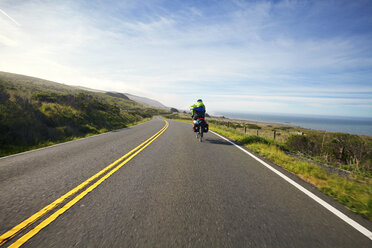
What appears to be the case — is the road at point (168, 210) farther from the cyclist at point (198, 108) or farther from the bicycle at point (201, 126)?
the cyclist at point (198, 108)

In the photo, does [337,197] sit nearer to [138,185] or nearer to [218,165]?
[218,165]

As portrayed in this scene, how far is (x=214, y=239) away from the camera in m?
2.06

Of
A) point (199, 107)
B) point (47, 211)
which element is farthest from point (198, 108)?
point (47, 211)

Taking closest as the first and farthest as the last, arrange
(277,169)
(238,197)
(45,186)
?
(238,197), (45,186), (277,169)

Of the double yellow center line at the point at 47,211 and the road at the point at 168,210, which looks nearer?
the double yellow center line at the point at 47,211

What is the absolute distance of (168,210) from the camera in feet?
8.81

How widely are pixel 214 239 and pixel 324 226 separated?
5.48ft

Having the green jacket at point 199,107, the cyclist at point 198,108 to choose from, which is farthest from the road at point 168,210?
the green jacket at point 199,107

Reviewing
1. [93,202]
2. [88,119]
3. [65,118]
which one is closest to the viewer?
[93,202]

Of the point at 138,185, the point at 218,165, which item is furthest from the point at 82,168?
the point at 218,165

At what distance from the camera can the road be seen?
6.74 feet

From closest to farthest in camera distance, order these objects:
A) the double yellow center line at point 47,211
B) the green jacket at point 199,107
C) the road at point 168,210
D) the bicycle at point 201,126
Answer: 1. the double yellow center line at point 47,211
2. the road at point 168,210
3. the bicycle at point 201,126
4. the green jacket at point 199,107

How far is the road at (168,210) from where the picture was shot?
2.05 metres

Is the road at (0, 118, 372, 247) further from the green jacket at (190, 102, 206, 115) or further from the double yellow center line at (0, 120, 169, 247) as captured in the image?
the green jacket at (190, 102, 206, 115)
